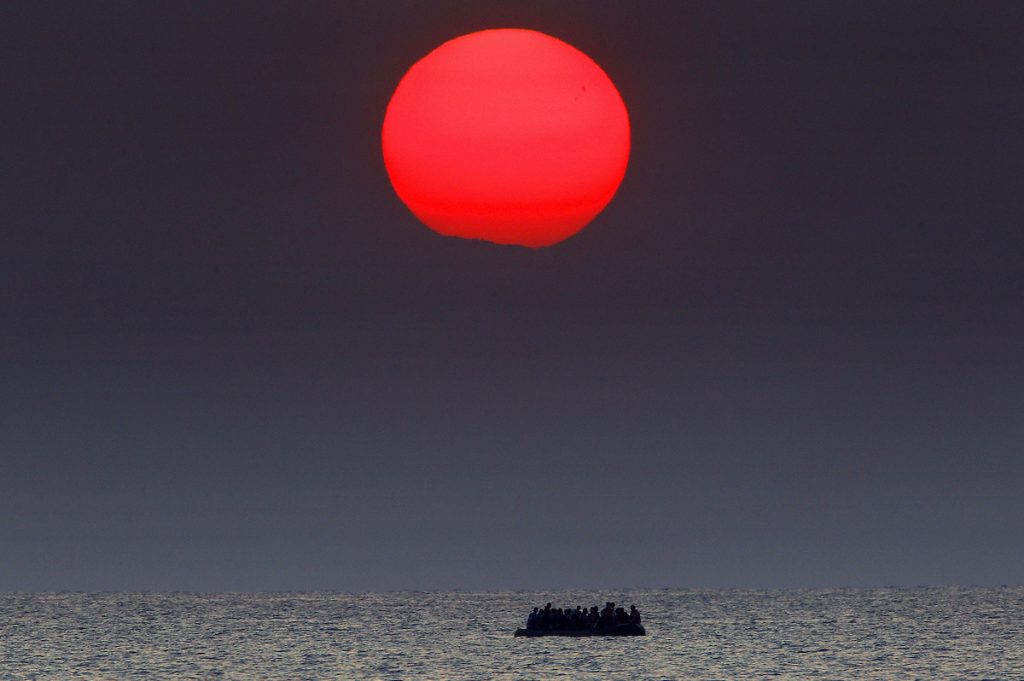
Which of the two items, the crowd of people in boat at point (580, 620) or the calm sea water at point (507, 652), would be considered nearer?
the calm sea water at point (507, 652)

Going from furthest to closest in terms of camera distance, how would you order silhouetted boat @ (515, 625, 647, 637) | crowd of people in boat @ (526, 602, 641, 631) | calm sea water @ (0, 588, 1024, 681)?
crowd of people in boat @ (526, 602, 641, 631) < silhouetted boat @ (515, 625, 647, 637) < calm sea water @ (0, 588, 1024, 681)

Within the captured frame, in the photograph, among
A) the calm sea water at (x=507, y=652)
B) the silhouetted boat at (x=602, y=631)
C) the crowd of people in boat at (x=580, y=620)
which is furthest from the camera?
the crowd of people in boat at (x=580, y=620)

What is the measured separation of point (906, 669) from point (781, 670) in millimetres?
8624

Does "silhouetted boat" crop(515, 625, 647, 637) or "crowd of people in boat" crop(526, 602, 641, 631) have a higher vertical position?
"crowd of people in boat" crop(526, 602, 641, 631)

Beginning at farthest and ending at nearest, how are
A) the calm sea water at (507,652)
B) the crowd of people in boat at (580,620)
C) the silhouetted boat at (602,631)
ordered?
1. the crowd of people in boat at (580,620)
2. the silhouetted boat at (602,631)
3. the calm sea water at (507,652)

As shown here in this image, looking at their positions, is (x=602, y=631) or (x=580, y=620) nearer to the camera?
(x=580, y=620)

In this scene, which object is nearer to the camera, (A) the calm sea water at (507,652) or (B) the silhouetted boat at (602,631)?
(A) the calm sea water at (507,652)

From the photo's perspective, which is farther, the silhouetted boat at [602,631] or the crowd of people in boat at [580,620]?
the crowd of people in boat at [580,620]

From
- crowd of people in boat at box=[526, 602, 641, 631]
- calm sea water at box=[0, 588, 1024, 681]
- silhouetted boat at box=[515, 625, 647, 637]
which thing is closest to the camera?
calm sea water at box=[0, 588, 1024, 681]

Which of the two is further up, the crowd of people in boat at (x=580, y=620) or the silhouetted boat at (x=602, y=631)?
the crowd of people in boat at (x=580, y=620)

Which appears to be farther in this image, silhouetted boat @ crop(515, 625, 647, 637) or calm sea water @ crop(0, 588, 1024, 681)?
silhouetted boat @ crop(515, 625, 647, 637)

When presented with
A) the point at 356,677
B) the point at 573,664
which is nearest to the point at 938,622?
the point at 573,664

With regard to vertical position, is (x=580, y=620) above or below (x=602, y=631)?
above

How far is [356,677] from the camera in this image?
103812 mm
